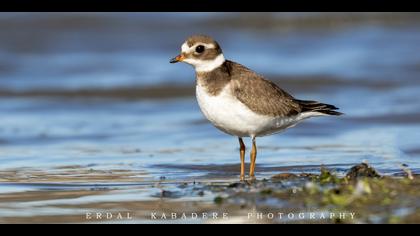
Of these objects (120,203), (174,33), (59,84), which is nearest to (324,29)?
(174,33)

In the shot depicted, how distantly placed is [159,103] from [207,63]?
23.4 feet

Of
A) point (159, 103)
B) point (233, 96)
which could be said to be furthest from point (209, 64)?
point (159, 103)

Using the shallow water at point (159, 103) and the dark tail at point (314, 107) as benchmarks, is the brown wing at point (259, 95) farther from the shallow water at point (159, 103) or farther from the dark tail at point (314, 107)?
the shallow water at point (159, 103)

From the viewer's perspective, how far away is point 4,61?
1917cm

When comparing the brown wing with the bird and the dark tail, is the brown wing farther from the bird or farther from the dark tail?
the dark tail

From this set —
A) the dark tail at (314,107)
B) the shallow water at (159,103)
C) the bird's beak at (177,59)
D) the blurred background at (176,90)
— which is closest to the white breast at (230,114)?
the bird's beak at (177,59)

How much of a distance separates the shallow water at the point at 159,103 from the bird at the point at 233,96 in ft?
2.33

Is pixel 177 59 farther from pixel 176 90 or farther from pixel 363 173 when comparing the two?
pixel 176 90

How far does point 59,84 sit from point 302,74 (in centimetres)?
511

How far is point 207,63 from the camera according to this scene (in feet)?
28.2

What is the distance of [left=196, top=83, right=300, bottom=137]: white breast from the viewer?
330 inches

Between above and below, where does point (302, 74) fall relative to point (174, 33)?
below

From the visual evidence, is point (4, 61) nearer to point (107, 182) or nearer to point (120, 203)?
point (107, 182)

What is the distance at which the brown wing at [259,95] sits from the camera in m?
8.51
